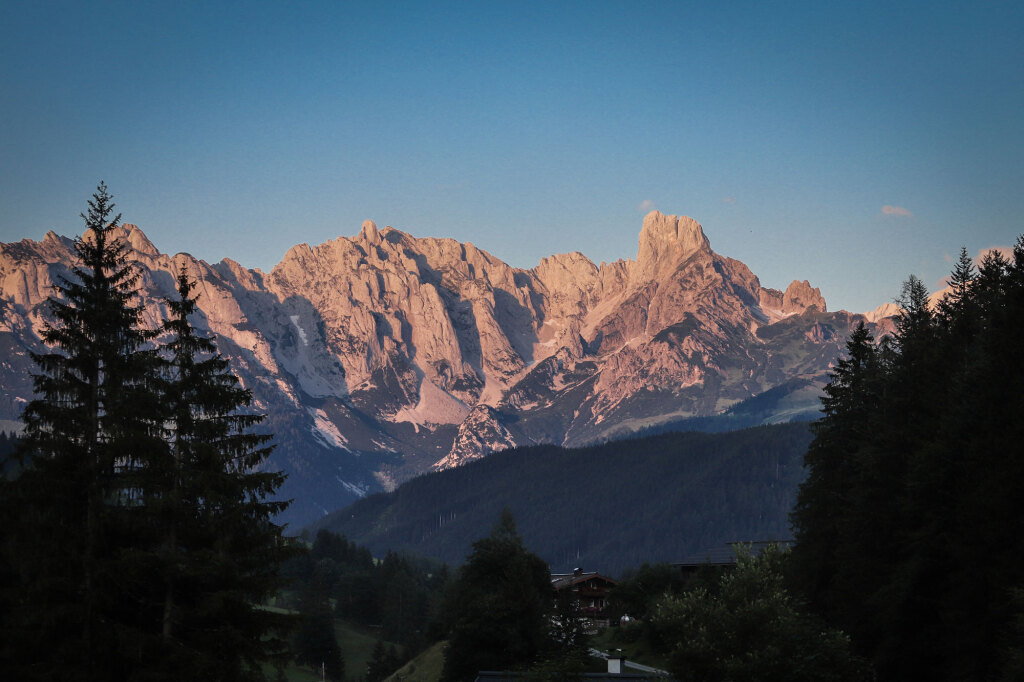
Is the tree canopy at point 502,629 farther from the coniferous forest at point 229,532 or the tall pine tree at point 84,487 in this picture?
the tall pine tree at point 84,487

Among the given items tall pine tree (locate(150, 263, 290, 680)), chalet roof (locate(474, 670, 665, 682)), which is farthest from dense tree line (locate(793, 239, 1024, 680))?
tall pine tree (locate(150, 263, 290, 680))

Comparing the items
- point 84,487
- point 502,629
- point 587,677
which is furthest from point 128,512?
point 502,629

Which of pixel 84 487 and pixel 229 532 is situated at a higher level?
pixel 84 487

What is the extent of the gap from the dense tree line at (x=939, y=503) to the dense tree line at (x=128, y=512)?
26.0m

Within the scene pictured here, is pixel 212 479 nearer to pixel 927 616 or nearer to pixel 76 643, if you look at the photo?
pixel 76 643

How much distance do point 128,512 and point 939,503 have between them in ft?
110

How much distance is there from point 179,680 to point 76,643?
140 inches

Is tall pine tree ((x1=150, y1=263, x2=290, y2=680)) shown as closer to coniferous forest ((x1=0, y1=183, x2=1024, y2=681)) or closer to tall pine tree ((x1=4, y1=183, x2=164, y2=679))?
coniferous forest ((x1=0, y1=183, x2=1024, y2=681))

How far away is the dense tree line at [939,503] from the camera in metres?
42.0

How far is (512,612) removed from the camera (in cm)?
7494

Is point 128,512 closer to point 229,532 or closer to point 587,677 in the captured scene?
point 229,532

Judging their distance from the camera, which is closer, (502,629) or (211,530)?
(211,530)

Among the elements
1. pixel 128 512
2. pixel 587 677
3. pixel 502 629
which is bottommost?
pixel 587 677

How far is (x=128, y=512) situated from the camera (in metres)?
38.1
